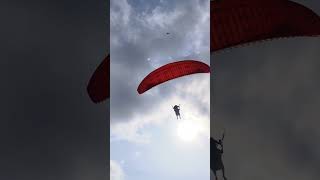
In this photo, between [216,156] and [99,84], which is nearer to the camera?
[216,156]

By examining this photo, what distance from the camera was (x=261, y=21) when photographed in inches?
161

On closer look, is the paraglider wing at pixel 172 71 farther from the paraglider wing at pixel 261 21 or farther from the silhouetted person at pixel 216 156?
the silhouetted person at pixel 216 156

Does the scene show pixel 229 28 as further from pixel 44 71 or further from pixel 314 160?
pixel 44 71

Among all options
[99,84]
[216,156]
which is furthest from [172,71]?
[216,156]

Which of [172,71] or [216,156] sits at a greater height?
[172,71]

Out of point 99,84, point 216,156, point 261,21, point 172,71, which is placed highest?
point 261,21

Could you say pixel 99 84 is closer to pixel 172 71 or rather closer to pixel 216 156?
pixel 172 71

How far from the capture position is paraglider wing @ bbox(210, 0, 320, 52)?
160 inches

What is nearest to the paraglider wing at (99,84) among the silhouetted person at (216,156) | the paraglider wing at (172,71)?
the paraglider wing at (172,71)

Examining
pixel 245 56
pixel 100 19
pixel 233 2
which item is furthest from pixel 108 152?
pixel 233 2

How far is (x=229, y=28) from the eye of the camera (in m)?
4.10

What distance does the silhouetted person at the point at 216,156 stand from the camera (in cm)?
415

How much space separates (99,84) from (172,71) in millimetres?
1055

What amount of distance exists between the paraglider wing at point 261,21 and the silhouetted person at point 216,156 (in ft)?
3.33
